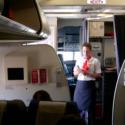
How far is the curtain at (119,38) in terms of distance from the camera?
3.22 m

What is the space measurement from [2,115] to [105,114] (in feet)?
9.55

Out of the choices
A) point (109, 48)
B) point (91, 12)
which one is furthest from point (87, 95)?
point (109, 48)

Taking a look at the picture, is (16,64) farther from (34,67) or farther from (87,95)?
(87,95)

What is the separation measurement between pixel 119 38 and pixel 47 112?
2.36 m

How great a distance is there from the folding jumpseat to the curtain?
Answer: 6.63 ft

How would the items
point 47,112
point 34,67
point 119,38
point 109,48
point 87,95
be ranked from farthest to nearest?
point 109,48 < point 119,38 < point 87,95 < point 34,67 < point 47,112

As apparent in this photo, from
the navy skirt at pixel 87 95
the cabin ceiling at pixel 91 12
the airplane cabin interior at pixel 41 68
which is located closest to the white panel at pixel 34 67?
the airplane cabin interior at pixel 41 68

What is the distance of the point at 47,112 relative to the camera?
156cm

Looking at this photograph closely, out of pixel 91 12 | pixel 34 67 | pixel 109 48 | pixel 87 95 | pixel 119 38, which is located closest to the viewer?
pixel 34 67

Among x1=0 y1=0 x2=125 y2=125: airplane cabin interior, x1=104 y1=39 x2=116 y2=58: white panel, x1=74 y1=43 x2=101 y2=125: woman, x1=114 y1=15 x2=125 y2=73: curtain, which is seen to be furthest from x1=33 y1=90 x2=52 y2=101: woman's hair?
x1=104 y1=39 x2=116 y2=58: white panel

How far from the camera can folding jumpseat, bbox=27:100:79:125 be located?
1.54 meters

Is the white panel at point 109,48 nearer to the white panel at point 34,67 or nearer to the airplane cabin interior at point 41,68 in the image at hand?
the airplane cabin interior at point 41,68

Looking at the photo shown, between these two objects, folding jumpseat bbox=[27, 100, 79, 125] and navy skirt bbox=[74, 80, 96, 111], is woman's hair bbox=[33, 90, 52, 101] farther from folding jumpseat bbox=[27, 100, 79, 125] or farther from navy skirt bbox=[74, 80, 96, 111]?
navy skirt bbox=[74, 80, 96, 111]

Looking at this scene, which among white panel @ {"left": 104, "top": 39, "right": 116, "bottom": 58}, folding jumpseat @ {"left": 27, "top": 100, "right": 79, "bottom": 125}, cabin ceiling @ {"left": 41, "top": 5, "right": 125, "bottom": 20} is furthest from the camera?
white panel @ {"left": 104, "top": 39, "right": 116, "bottom": 58}
